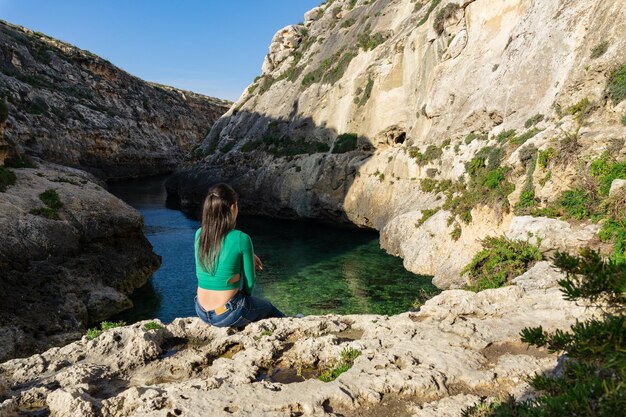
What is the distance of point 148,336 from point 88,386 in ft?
5.06

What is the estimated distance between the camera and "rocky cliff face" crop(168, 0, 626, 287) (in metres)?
17.8

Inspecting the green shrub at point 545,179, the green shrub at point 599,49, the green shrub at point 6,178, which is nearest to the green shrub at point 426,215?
the green shrub at point 545,179

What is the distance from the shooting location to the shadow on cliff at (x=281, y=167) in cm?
3788

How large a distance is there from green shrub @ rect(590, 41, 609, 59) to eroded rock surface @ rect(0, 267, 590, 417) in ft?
51.0

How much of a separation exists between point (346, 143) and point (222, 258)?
33.5 metres

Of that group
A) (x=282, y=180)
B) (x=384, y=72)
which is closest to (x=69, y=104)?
(x=282, y=180)

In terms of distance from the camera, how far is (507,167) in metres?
19.8

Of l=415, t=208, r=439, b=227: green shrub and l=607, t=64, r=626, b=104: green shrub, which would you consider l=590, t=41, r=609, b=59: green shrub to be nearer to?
l=607, t=64, r=626, b=104: green shrub

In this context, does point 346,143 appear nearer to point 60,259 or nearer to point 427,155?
point 427,155

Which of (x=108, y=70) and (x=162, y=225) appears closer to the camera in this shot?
(x=162, y=225)

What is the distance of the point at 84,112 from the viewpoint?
7575 cm

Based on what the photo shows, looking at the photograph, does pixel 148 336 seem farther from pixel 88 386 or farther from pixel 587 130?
pixel 587 130

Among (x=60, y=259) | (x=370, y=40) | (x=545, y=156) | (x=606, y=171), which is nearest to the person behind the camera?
(x=606, y=171)

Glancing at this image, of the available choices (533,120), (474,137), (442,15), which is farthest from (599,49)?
(442,15)
